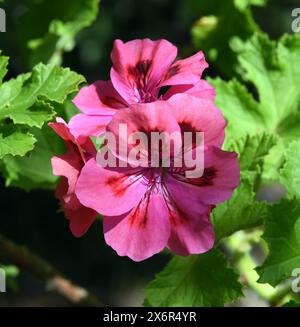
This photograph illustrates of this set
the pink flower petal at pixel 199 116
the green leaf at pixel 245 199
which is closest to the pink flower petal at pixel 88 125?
the pink flower petal at pixel 199 116

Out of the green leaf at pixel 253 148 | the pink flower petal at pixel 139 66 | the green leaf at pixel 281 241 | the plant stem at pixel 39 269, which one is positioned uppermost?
the pink flower petal at pixel 139 66

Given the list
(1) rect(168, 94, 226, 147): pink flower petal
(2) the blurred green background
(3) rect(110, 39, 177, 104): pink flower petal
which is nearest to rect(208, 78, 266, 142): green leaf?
(3) rect(110, 39, 177, 104): pink flower petal

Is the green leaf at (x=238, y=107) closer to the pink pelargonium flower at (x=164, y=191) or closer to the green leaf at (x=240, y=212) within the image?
the green leaf at (x=240, y=212)

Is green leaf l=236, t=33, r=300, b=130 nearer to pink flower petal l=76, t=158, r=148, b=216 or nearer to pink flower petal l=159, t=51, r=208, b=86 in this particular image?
pink flower petal l=159, t=51, r=208, b=86

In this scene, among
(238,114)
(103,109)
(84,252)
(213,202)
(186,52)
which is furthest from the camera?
(84,252)

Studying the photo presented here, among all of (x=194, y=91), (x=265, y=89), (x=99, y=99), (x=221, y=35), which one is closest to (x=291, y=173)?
(x=194, y=91)
